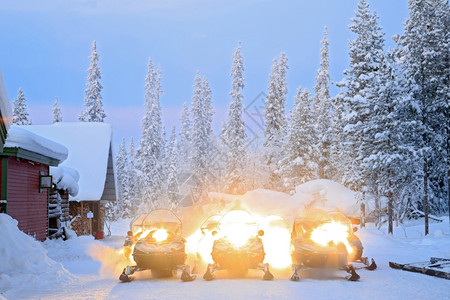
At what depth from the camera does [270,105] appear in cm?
5147

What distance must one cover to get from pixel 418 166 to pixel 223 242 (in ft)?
57.9

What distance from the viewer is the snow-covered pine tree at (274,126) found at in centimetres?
4994

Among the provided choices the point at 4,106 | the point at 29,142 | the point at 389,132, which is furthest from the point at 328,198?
the point at 4,106

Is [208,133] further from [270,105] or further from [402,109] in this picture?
[402,109]

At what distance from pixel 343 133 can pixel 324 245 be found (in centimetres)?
1842

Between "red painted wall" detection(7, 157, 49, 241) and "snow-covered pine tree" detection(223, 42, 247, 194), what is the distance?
28.1 metres

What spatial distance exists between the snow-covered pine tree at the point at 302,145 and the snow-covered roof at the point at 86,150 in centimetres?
1837

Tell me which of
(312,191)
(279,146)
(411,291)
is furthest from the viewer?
(279,146)

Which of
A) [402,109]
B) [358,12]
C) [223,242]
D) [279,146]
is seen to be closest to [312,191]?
[402,109]

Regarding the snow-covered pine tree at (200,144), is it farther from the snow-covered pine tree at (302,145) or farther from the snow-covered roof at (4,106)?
the snow-covered roof at (4,106)

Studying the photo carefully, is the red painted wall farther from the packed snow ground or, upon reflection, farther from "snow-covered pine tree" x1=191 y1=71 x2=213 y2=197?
"snow-covered pine tree" x1=191 y1=71 x2=213 y2=197

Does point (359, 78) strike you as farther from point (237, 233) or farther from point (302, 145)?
point (237, 233)

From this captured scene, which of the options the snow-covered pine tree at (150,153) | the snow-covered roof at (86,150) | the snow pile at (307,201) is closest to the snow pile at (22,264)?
the snow-covered roof at (86,150)

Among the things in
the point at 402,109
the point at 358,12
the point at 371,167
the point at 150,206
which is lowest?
the point at 150,206
